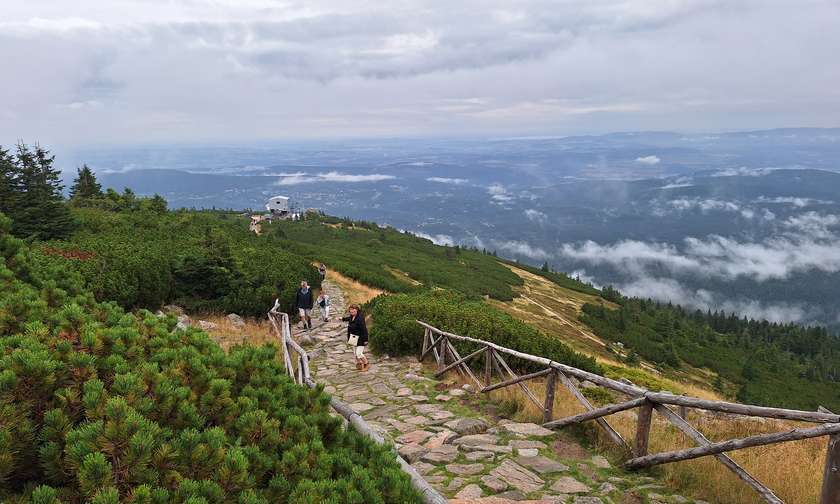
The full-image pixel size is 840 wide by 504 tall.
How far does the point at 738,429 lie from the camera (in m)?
9.85

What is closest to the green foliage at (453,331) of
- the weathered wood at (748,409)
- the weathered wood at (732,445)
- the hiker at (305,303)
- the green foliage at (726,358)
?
the hiker at (305,303)

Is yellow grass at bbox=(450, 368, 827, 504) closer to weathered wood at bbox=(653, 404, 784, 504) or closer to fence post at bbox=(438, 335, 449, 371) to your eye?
weathered wood at bbox=(653, 404, 784, 504)

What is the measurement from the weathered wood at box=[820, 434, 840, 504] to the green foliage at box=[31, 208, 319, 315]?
14.6 meters

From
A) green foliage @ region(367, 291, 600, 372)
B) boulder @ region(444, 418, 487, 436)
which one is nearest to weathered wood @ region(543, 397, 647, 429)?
boulder @ region(444, 418, 487, 436)

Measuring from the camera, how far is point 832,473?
4750mm

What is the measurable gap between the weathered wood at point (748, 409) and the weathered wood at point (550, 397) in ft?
6.75

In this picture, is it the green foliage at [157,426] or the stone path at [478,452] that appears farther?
the stone path at [478,452]

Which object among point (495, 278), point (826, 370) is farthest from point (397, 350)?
point (826, 370)

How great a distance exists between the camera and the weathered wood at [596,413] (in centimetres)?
664

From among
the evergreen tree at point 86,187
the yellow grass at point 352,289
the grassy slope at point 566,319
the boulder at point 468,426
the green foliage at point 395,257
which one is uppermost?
the evergreen tree at point 86,187

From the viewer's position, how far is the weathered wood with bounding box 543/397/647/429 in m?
6.64

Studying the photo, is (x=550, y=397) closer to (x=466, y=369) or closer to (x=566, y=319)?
(x=466, y=369)

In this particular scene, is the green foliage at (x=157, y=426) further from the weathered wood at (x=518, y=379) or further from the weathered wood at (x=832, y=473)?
the weathered wood at (x=518, y=379)

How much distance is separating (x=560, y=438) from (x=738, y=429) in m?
4.43
